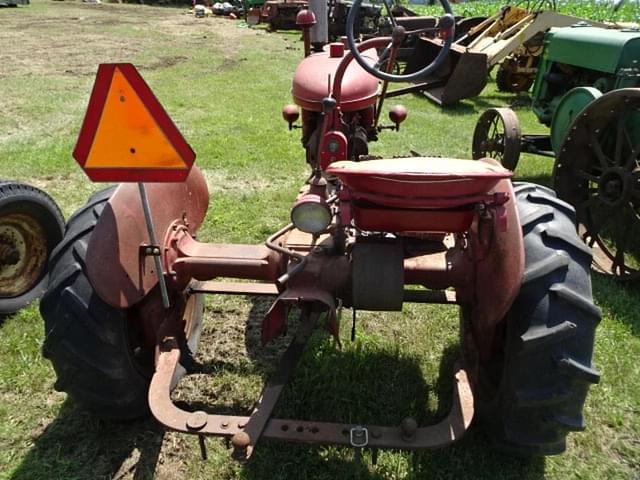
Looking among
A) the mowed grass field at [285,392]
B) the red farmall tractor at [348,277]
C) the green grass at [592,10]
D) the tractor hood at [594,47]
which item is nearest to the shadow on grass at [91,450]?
the mowed grass field at [285,392]

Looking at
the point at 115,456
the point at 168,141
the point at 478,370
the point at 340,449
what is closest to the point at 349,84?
the point at 168,141

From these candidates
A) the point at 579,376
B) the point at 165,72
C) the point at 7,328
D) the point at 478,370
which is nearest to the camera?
the point at 579,376

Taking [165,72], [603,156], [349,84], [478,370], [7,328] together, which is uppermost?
[349,84]

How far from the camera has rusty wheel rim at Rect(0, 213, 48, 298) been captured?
3102 mm

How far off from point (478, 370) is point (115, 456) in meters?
1.65

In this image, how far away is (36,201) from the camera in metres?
3.15

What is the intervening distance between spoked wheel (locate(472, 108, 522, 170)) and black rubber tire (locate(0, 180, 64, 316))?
12.3ft

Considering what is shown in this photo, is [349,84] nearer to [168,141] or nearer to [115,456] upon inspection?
[168,141]

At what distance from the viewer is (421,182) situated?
1609 mm

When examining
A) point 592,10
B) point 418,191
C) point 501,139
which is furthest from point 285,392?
point 592,10

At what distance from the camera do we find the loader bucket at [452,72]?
795cm

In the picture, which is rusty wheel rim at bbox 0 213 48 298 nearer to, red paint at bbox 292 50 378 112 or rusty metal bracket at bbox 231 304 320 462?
red paint at bbox 292 50 378 112

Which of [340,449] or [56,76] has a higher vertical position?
[340,449]

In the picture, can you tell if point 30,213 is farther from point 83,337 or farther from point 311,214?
point 311,214
